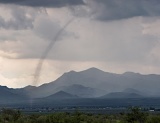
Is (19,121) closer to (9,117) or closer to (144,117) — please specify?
(9,117)

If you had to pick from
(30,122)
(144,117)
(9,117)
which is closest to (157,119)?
(144,117)

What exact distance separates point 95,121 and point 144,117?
1235cm

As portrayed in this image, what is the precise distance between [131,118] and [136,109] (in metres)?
3.73

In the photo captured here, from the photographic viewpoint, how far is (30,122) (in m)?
135

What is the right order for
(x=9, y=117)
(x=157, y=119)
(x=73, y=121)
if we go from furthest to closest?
(x=9, y=117) < (x=73, y=121) < (x=157, y=119)

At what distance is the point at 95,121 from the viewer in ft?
447

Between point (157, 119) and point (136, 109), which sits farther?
point (136, 109)

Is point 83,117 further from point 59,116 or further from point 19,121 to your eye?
point 19,121

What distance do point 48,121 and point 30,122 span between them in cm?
452

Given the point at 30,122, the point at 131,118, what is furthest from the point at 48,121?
the point at 131,118

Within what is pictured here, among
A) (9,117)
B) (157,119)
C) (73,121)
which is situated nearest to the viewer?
(157,119)

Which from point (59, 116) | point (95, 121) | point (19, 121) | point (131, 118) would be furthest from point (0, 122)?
point (131, 118)

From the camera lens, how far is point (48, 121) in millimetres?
134375

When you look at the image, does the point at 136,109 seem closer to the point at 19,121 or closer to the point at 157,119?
the point at 157,119
